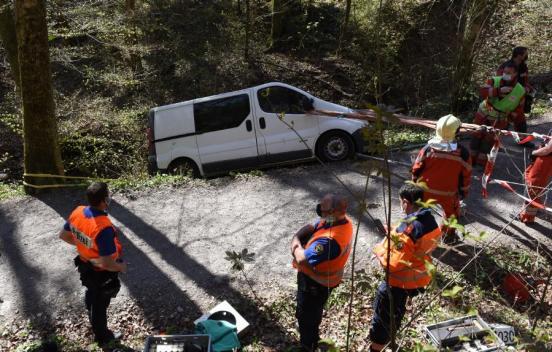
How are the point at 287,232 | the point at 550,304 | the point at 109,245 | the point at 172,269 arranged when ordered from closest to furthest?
the point at 109,245
the point at 550,304
the point at 172,269
the point at 287,232

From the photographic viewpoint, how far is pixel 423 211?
3.91 m

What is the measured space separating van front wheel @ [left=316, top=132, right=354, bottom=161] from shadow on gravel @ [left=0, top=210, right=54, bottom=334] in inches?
212

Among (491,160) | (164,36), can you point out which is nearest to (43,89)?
(491,160)

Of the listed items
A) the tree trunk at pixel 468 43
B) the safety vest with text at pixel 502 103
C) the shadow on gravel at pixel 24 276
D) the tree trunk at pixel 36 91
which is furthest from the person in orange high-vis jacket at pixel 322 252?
the tree trunk at pixel 468 43

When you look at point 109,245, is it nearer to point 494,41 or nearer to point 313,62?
point 313,62

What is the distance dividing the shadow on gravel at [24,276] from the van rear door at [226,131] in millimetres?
3641

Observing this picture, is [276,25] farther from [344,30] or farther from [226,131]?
[226,131]

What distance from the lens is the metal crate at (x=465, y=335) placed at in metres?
3.89

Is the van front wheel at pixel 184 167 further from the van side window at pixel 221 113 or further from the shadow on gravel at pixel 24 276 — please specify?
the shadow on gravel at pixel 24 276

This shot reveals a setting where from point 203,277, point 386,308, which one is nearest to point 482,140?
point 386,308

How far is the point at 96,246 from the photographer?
428 centimetres

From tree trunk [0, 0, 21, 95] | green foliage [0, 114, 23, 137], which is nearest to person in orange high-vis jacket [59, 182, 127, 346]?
green foliage [0, 114, 23, 137]

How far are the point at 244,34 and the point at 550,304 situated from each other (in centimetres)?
1425

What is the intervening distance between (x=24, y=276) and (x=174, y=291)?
85.3 inches
